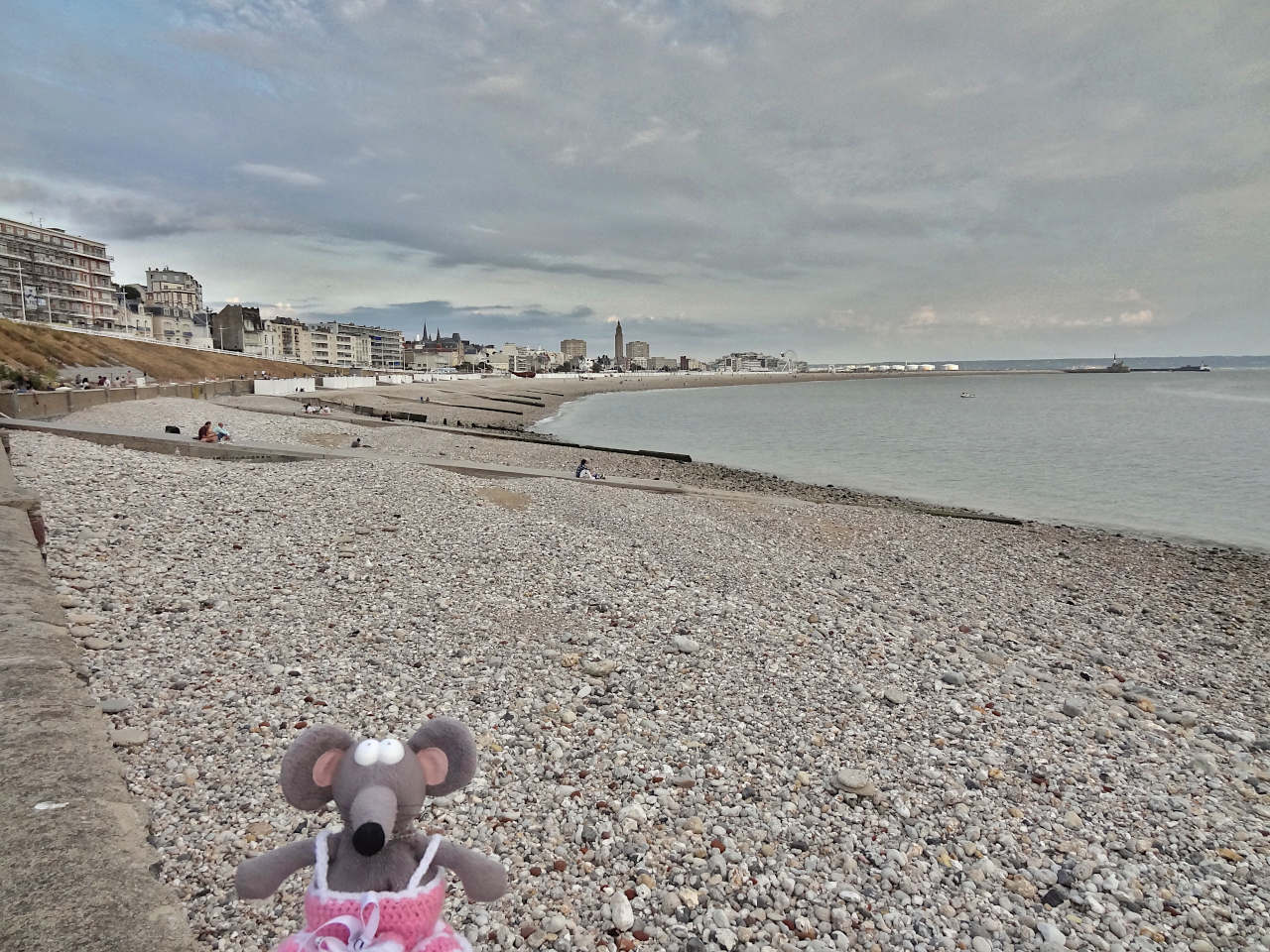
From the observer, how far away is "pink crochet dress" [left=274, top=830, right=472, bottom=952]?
7.28ft

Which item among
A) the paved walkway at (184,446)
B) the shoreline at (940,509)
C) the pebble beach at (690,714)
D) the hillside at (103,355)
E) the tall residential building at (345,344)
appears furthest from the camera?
the tall residential building at (345,344)

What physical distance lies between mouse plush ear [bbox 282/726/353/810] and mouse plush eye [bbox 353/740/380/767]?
3.3 inches

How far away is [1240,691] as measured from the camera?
335 inches

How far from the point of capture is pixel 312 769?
2.47 meters

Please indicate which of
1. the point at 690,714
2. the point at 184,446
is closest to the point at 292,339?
the point at 184,446

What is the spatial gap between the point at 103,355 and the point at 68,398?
46.9m

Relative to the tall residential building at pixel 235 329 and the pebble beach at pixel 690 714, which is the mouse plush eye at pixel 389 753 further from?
the tall residential building at pixel 235 329

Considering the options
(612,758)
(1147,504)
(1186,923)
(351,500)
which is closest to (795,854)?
(612,758)

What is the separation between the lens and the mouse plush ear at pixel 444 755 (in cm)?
254

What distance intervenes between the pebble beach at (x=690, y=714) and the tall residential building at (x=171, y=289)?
14415 cm

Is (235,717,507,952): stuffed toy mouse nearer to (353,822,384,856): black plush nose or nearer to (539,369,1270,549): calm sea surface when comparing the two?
(353,822,384,856): black plush nose

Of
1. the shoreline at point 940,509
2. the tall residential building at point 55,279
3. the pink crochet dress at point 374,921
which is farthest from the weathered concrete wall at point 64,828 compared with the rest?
the tall residential building at point 55,279

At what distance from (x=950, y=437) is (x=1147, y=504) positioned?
1031 inches

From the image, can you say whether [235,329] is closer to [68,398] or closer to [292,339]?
[292,339]
